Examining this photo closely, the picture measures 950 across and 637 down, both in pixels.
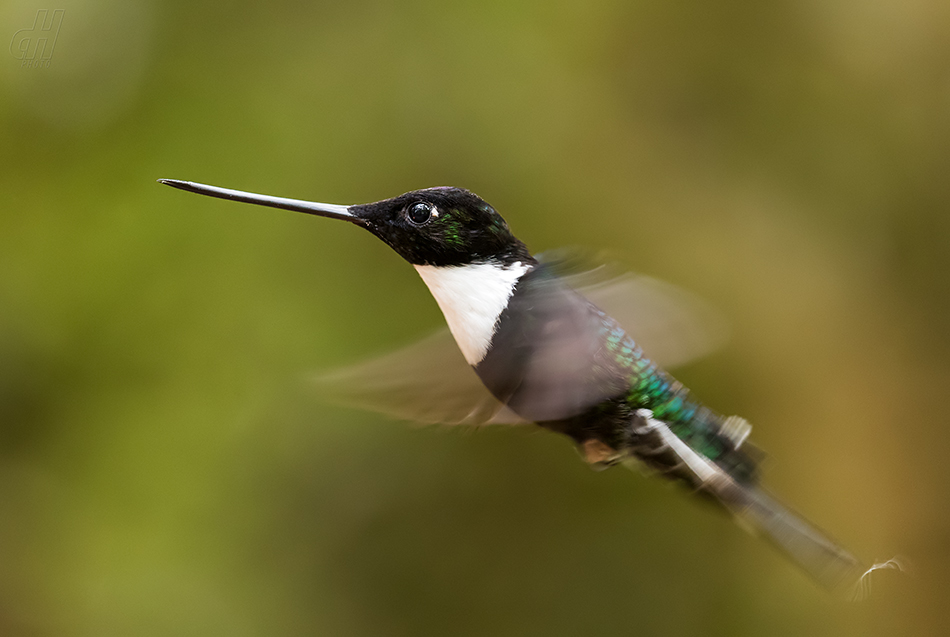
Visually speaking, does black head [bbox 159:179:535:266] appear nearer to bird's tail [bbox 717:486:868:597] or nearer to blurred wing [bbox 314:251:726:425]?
blurred wing [bbox 314:251:726:425]

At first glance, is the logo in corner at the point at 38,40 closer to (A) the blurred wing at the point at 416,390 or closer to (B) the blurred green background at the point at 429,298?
(B) the blurred green background at the point at 429,298

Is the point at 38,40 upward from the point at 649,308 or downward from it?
upward

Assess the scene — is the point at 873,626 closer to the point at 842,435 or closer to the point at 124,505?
the point at 842,435

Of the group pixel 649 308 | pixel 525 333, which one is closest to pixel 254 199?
pixel 525 333

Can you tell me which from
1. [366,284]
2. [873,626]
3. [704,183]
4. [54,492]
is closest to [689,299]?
[366,284]

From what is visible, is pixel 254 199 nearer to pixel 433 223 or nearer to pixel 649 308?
pixel 433 223
